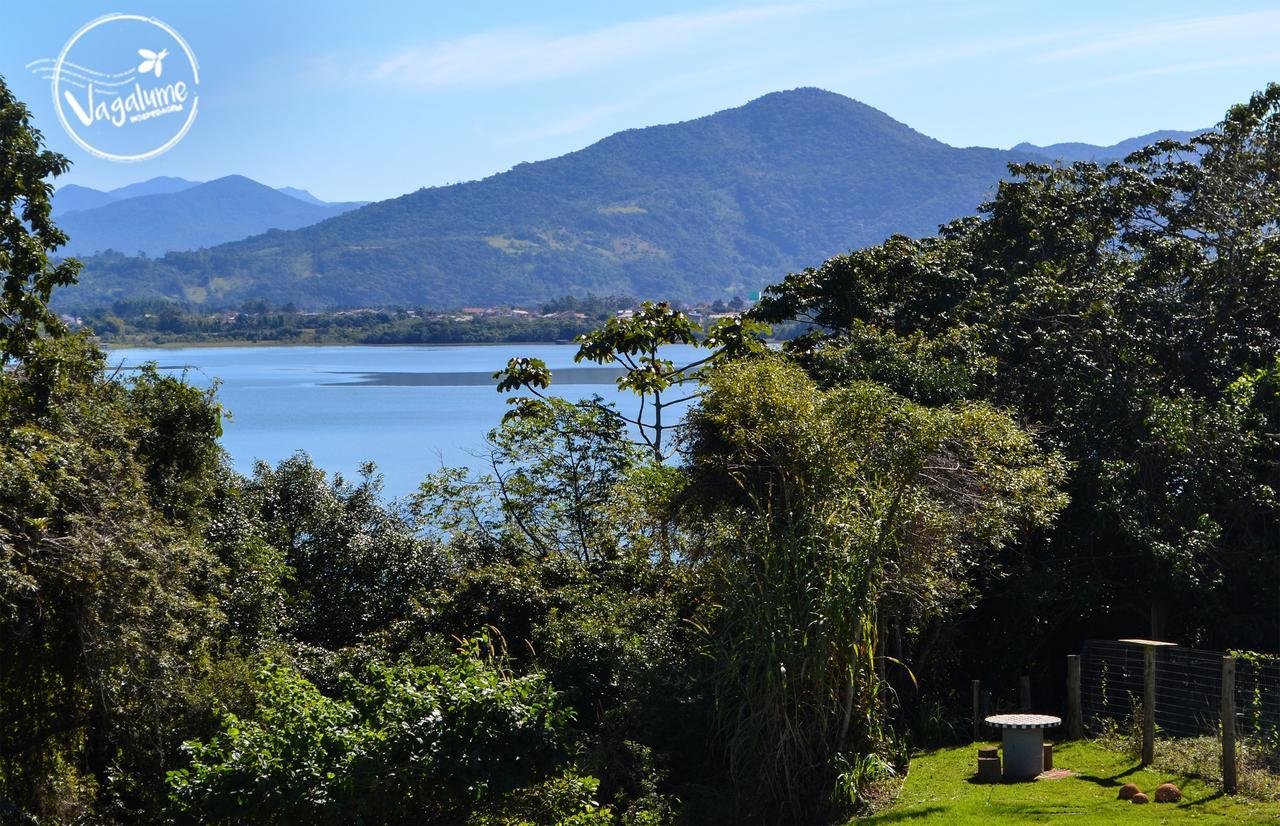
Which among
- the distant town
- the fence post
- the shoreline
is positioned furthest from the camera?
the distant town

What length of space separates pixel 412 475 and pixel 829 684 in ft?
113

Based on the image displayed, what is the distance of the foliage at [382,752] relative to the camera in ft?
33.1

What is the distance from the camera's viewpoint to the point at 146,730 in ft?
44.6

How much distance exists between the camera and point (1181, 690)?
1227 cm

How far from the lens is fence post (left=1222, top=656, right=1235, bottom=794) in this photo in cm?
980

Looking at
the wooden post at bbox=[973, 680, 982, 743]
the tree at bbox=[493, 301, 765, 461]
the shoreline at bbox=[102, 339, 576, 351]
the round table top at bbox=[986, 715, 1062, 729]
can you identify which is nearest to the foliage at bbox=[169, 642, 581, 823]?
the round table top at bbox=[986, 715, 1062, 729]

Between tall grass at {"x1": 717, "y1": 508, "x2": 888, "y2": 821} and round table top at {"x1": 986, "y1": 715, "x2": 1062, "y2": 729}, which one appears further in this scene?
tall grass at {"x1": 717, "y1": 508, "x2": 888, "y2": 821}

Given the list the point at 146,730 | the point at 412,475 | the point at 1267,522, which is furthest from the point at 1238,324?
the point at 412,475

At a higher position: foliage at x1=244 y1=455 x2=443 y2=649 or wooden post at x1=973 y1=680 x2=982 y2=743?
foliage at x1=244 y1=455 x2=443 y2=649

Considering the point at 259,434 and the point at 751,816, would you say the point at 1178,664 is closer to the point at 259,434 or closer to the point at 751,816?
the point at 751,816

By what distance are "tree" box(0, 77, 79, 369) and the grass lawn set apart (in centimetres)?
909

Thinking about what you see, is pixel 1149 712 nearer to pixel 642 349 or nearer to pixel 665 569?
pixel 665 569

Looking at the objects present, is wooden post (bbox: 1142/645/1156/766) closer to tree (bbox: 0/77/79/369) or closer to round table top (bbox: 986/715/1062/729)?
round table top (bbox: 986/715/1062/729)

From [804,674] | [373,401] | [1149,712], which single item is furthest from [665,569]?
[373,401]
